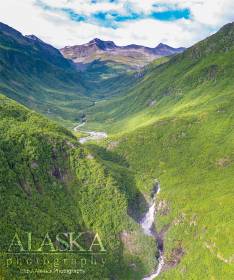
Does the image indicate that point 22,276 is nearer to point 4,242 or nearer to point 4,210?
point 4,242

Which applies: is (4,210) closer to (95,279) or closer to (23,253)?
(23,253)

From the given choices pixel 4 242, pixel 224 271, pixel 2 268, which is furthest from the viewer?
pixel 224 271

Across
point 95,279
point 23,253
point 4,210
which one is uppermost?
point 4,210

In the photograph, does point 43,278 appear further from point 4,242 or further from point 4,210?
point 4,210

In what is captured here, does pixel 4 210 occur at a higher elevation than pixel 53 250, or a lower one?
higher

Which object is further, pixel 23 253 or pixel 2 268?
pixel 23 253

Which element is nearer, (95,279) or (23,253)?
(23,253)

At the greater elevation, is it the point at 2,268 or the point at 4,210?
the point at 4,210

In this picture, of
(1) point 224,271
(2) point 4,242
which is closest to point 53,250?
(2) point 4,242

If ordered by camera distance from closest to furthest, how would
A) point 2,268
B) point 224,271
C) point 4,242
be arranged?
point 2,268
point 4,242
point 224,271
